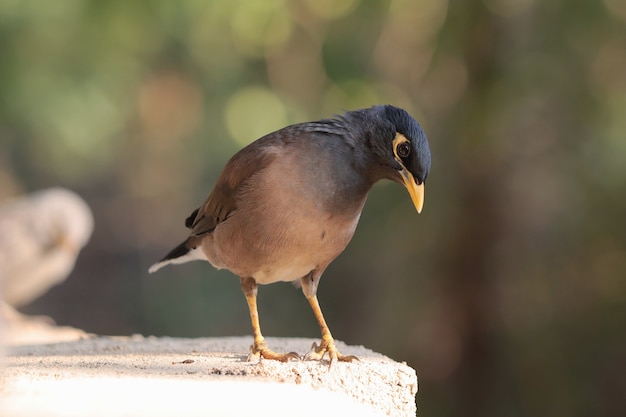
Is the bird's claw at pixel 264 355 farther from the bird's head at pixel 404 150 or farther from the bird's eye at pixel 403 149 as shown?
the bird's eye at pixel 403 149

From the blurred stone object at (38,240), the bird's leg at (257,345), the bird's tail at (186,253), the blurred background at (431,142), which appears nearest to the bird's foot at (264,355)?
the bird's leg at (257,345)

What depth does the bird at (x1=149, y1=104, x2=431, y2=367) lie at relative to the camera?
4.12 meters

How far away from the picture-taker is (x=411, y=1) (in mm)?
9977

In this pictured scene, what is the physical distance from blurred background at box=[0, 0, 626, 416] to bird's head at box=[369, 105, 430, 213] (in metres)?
4.93

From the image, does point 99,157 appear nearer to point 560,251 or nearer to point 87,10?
point 87,10

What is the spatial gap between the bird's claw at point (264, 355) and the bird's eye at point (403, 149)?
1092mm

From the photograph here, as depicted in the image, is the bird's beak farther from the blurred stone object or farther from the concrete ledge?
the blurred stone object

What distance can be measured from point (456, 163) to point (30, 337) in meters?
4.56

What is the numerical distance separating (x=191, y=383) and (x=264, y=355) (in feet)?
3.11

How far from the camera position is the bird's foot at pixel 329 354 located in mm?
4156

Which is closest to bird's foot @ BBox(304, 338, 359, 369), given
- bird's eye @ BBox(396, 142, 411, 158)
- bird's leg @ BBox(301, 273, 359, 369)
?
bird's leg @ BBox(301, 273, 359, 369)

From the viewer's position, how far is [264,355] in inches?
165

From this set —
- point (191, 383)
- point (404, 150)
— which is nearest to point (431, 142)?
point (404, 150)

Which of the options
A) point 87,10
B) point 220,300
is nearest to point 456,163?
point 220,300
